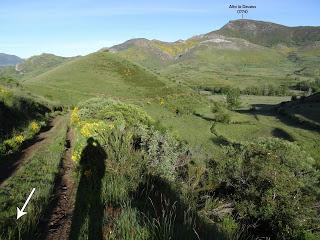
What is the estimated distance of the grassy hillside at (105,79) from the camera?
338 ft

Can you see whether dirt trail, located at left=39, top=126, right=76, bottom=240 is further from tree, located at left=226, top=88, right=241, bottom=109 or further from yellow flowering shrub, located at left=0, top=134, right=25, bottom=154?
tree, located at left=226, top=88, right=241, bottom=109

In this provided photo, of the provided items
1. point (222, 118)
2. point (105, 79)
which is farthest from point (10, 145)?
point (105, 79)

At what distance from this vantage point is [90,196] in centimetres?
992

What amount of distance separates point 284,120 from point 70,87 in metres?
72.5

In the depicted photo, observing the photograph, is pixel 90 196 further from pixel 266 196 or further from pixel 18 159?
pixel 18 159

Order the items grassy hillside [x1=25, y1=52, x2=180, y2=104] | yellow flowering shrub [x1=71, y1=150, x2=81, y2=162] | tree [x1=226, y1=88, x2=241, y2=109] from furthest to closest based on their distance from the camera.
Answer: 1. tree [x1=226, y1=88, x2=241, y2=109]
2. grassy hillside [x1=25, y1=52, x2=180, y2=104]
3. yellow flowering shrub [x1=71, y1=150, x2=81, y2=162]

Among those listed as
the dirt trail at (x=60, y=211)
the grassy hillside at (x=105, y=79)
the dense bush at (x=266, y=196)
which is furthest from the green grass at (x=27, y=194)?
the grassy hillside at (x=105, y=79)

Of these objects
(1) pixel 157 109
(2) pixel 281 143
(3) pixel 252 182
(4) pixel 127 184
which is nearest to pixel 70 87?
(1) pixel 157 109

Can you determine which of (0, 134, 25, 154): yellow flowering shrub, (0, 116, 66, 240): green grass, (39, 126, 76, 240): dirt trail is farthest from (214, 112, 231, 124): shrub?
(39, 126, 76, 240): dirt trail

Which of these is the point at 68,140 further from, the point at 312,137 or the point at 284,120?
the point at 284,120

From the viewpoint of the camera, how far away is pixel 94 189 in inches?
400

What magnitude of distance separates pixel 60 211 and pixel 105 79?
358 feet

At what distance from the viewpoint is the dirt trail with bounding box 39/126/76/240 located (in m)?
8.30

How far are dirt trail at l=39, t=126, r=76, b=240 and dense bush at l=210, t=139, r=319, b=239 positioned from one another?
20.3 feet
